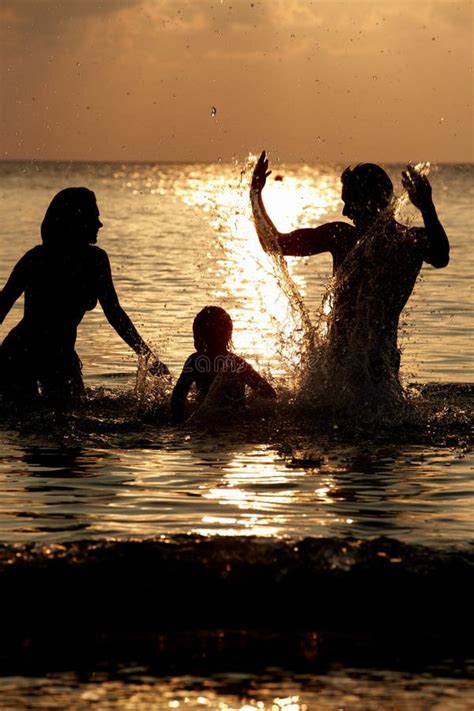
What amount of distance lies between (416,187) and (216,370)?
2.41m

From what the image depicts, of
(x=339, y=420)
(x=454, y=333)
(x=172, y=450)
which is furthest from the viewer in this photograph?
(x=454, y=333)

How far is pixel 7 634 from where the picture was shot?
6.48 m

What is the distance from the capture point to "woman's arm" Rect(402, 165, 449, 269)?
9.90 m

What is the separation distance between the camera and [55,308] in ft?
37.1

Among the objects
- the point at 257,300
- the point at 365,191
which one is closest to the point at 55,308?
the point at 365,191

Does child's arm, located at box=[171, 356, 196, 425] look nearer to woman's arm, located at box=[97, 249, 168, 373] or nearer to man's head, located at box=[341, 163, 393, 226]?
woman's arm, located at box=[97, 249, 168, 373]

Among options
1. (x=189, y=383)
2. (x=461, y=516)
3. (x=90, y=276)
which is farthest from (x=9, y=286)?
(x=461, y=516)

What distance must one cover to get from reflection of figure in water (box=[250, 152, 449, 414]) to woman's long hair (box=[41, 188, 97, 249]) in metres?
1.21

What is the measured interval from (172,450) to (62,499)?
1861 millimetres

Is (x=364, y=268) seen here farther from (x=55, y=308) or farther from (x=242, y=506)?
(x=242, y=506)

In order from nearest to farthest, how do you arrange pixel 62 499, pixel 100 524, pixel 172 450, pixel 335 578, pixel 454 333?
pixel 335 578, pixel 100 524, pixel 62 499, pixel 172 450, pixel 454 333

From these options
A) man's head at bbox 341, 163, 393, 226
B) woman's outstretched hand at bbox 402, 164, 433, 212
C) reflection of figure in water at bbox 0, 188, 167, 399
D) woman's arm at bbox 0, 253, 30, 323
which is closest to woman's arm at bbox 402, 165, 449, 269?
woman's outstretched hand at bbox 402, 164, 433, 212

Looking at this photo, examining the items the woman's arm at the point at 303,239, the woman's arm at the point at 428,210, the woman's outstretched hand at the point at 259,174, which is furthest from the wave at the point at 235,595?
the woman's arm at the point at 303,239

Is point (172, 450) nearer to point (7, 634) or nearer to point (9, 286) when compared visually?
point (9, 286)
